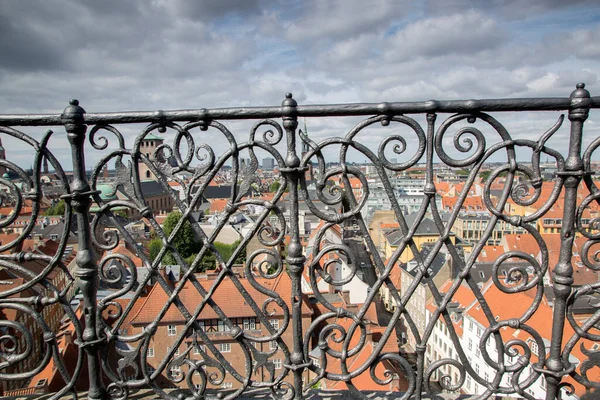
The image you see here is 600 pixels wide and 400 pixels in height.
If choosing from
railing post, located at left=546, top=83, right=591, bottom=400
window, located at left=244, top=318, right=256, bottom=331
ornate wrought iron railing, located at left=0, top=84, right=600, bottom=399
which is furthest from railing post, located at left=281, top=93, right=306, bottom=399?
window, located at left=244, top=318, right=256, bottom=331

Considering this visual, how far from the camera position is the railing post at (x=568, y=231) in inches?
100.0

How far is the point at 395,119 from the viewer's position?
265 centimetres

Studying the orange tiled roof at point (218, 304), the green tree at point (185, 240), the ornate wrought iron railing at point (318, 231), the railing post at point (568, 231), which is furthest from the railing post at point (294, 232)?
the green tree at point (185, 240)

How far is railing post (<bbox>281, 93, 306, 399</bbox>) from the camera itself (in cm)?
263

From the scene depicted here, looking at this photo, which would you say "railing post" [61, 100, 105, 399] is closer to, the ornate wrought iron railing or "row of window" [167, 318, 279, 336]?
the ornate wrought iron railing

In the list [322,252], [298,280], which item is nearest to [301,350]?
[298,280]

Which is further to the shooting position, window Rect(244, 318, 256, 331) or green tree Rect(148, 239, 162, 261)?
green tree Rect(148, 239, 162, 261)

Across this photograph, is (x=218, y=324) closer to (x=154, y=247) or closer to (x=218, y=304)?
(x=218, y=304)

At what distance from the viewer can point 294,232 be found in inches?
106

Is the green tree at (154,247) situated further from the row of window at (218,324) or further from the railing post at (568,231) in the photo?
the railing post at (568,231)

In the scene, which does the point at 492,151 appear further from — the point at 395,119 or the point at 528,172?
the point at 395,119

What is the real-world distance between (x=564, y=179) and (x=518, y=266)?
1.94 ft

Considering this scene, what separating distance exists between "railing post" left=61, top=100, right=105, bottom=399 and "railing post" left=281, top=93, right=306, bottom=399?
1300mm

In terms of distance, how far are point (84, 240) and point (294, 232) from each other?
1374 mm
